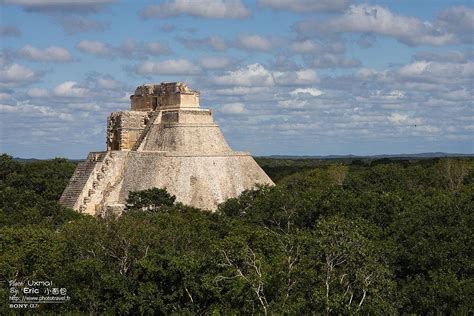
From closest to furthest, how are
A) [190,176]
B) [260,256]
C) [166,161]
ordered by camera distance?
[260,256], [190,176], [166,161]

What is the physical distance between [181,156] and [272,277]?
758 inches

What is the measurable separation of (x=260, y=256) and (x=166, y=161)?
17.4m

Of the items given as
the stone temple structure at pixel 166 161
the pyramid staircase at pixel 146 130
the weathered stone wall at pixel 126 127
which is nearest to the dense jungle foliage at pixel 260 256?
the stone temple structure at pixel 166 161

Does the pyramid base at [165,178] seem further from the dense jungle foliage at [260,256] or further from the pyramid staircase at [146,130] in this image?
the dense jungle foliage at [260,256]

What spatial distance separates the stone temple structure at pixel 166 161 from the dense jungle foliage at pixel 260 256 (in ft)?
9.74

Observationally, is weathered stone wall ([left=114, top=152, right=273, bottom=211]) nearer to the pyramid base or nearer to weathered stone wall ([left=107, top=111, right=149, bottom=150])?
the pyramid base

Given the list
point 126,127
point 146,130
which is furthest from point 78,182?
point 146,130

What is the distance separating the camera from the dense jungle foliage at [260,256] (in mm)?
19375

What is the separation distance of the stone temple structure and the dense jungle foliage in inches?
117

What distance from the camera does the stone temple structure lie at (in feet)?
124

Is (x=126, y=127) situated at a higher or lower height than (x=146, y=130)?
higher

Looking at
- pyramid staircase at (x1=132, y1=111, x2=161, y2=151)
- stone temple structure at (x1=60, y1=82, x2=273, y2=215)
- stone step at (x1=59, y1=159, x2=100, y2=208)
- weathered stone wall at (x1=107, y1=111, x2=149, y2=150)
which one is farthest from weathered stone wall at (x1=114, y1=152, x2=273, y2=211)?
weathered stone wall at (x1=107, y1=111, x2=149, y2=150)

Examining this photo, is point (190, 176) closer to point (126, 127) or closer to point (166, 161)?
point (166, 161)

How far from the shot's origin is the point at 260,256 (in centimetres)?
2181
